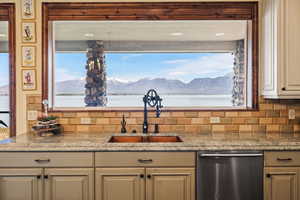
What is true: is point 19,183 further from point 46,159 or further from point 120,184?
point 120,184

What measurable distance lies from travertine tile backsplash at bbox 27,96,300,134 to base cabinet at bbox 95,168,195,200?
778 mm

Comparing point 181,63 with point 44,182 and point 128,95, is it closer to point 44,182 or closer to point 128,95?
point 128,95

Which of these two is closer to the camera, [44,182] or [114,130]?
[44,182]

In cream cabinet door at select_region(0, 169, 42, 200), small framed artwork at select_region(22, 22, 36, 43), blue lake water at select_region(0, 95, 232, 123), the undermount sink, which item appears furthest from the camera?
blue lake water at select_region(0, 95, 232, 123)

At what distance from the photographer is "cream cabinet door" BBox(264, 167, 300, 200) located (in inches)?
93.0

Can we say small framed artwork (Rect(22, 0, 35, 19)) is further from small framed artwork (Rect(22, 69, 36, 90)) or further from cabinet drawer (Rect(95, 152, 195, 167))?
cabinet drawer (Rect(95, 152, 195, 167))

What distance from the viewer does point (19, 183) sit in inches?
91.6

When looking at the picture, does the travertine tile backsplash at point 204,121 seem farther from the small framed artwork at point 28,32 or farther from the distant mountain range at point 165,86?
the small framed artwork at point 28,32

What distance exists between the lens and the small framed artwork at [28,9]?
3033mm

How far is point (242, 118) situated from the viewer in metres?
3.07

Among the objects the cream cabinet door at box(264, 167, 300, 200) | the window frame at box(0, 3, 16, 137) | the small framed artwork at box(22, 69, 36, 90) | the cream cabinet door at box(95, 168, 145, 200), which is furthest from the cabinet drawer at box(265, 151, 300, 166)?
the window frame at box(0, 3, 16, 137)

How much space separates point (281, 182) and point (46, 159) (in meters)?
1.99

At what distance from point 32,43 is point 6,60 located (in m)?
0.51

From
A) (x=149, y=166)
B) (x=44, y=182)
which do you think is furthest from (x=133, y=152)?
(x=44, y=182)
